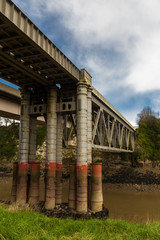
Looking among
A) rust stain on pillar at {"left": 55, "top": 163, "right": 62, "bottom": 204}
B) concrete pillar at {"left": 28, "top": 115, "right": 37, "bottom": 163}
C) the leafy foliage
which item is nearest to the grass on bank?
rust stain on pillar at {"left": 55, "top": 163, "right": 62, "bottom": 204}

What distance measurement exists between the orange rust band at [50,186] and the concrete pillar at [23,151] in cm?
210

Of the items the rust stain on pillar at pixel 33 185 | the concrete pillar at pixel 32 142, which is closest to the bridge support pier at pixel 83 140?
the rust stain on pillar at pixel 33 185

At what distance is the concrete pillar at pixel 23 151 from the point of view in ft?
55.9

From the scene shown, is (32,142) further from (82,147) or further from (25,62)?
(25,62)

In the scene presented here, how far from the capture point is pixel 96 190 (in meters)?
16.2

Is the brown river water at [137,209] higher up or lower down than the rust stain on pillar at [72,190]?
lower down

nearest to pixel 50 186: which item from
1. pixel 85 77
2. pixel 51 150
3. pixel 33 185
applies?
pixel 33 185

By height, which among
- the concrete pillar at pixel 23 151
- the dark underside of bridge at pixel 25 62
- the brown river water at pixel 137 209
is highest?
the dark underside of bridge at pixel 25 62

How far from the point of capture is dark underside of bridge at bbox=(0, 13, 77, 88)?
37.8 ft

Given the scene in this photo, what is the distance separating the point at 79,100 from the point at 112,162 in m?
28.7

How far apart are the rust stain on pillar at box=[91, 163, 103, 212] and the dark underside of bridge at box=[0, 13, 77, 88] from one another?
8195 mm

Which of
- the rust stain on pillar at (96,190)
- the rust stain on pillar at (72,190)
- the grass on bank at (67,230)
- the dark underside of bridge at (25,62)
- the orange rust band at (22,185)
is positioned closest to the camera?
the grass on bank at (67,230)

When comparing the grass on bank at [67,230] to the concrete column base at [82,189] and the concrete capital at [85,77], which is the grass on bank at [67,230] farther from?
the concrete capital at [85,77]

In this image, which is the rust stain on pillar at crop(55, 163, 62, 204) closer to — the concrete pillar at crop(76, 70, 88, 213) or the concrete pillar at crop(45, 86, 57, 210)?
the concrete pillar at crop(45, 86, 57, 210)
